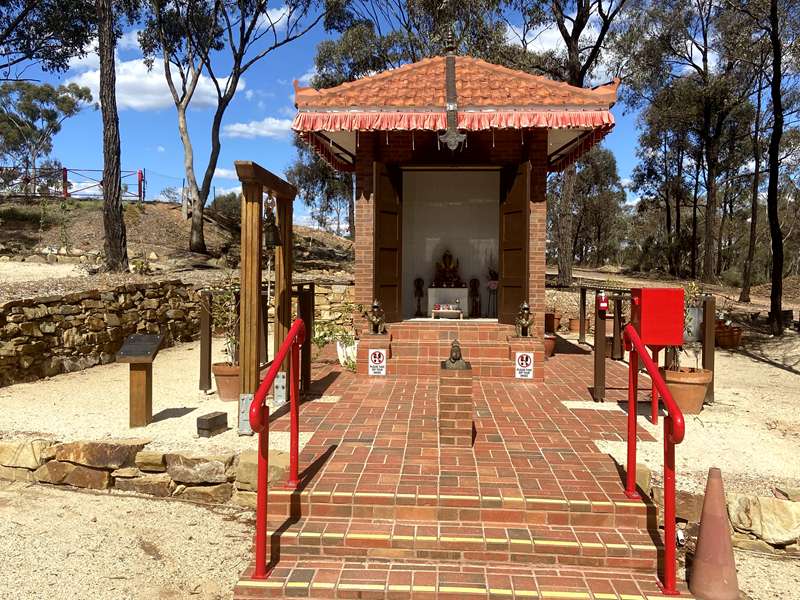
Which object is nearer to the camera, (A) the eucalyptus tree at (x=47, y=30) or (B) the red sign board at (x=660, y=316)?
(B) the red sign board at (x=660, y=316)

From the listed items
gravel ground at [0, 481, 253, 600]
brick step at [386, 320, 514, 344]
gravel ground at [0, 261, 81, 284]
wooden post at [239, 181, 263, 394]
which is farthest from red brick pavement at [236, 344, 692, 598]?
gravel ground at [0, 261, 81, 284]

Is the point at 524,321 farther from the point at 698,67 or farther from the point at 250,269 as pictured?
the point at 698,67

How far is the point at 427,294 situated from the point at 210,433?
6.44 metres

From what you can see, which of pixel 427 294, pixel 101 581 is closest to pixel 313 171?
pixel 427 294

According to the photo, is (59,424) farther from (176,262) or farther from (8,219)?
(8,219)

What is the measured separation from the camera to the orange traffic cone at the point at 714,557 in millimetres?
3162

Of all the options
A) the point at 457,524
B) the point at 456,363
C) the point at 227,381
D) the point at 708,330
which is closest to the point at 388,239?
the point at 227,381

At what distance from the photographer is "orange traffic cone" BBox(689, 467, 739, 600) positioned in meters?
3.16

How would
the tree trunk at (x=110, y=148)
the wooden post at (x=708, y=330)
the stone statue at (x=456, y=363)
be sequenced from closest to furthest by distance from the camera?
the stone statue at (x=456, y=363) → the wooden post at (x=708, y=330) → the tree trunk at (x=110, y=148)

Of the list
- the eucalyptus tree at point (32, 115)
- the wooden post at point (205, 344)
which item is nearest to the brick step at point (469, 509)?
the wooden post at point (205, 344)

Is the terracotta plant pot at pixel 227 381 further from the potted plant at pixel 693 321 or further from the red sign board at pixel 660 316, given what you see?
the potted plant at pixel 693 321

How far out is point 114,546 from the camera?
3861 mm

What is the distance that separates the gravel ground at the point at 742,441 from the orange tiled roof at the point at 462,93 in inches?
161

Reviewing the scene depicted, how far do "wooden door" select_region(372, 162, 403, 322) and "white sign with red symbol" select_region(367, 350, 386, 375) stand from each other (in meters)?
0.91
